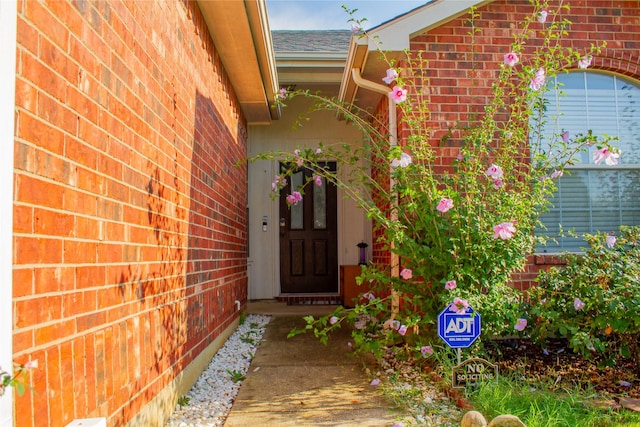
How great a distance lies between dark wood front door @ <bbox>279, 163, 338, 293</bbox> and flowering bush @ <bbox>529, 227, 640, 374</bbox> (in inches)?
175

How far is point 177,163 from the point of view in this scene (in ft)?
11.0

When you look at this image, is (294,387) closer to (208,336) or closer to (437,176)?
(208,336)

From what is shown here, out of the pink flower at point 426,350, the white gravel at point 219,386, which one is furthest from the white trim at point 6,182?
the pink flower at point 426,350

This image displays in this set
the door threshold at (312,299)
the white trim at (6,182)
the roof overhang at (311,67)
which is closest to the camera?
the white trim at (6,182)

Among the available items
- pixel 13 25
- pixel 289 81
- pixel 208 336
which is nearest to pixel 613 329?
pixel 208 336

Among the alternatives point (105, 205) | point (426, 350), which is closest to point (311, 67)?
point (426, 350)

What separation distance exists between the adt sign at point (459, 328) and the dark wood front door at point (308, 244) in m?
4.81

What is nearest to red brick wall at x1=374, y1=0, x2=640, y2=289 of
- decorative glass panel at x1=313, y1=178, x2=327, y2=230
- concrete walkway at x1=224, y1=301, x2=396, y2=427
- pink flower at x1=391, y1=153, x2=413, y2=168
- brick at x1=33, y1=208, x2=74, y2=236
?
pink flower at x1=391, y1=153, x2=413, y2=168

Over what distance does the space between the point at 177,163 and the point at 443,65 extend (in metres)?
2.70

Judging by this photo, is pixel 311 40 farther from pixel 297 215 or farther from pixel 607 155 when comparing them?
pixel 607 155

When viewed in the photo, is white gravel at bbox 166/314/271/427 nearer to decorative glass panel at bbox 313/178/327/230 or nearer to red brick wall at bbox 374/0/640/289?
red brick wall at bbox 374/0/640/289

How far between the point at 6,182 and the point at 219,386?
108 inches

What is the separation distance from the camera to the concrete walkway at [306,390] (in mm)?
3043

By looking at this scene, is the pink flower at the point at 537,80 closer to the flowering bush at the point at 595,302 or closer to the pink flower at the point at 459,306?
the flowering bush at the point at 595,302
